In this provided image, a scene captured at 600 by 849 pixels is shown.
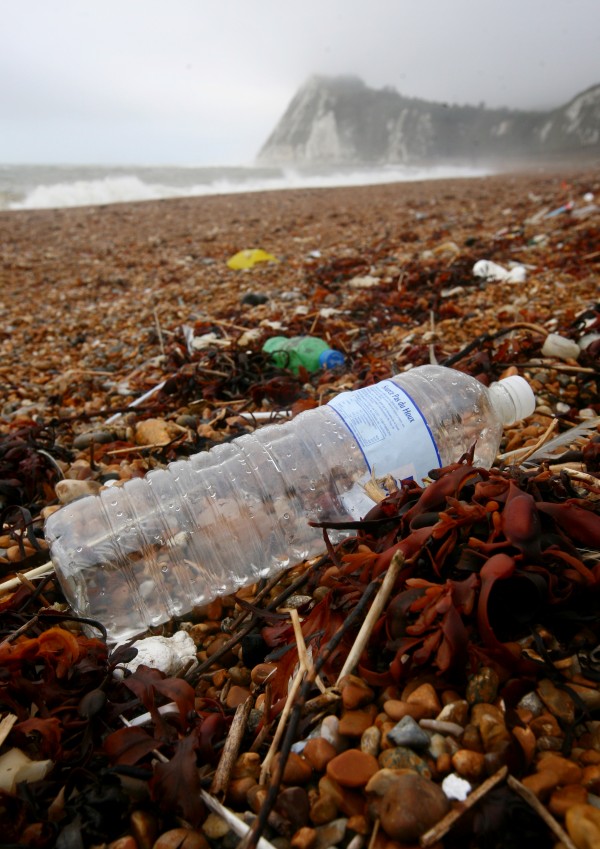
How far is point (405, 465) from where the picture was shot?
1678 mm

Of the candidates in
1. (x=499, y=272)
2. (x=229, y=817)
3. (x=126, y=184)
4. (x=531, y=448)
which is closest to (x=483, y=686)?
(x=229, y=817)

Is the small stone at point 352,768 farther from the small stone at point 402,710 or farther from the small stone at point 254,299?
the small stone at point 254,299

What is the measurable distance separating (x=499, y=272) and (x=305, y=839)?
4367 mm

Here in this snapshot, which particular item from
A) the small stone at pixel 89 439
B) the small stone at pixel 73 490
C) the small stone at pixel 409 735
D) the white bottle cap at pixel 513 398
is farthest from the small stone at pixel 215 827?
the small stone at pixel 89 439

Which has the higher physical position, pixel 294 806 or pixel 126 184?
pixel 126 184

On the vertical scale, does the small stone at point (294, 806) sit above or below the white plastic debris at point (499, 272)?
below

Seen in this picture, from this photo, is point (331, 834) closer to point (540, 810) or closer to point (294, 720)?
point (294, 720)

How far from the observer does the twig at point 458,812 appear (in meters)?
0.75

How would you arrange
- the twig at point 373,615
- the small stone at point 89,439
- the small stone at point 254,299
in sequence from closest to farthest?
the twig at point 373,615
the small stone at point 89,439
the small stone at point 254,299

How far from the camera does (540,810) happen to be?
29.9 inches

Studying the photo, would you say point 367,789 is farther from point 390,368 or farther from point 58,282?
point 58,282

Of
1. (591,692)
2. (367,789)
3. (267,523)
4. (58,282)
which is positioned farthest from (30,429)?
(58,282)

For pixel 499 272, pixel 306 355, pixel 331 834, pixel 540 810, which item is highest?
pixel 499 272

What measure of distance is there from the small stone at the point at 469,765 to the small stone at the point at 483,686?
0.11 m
